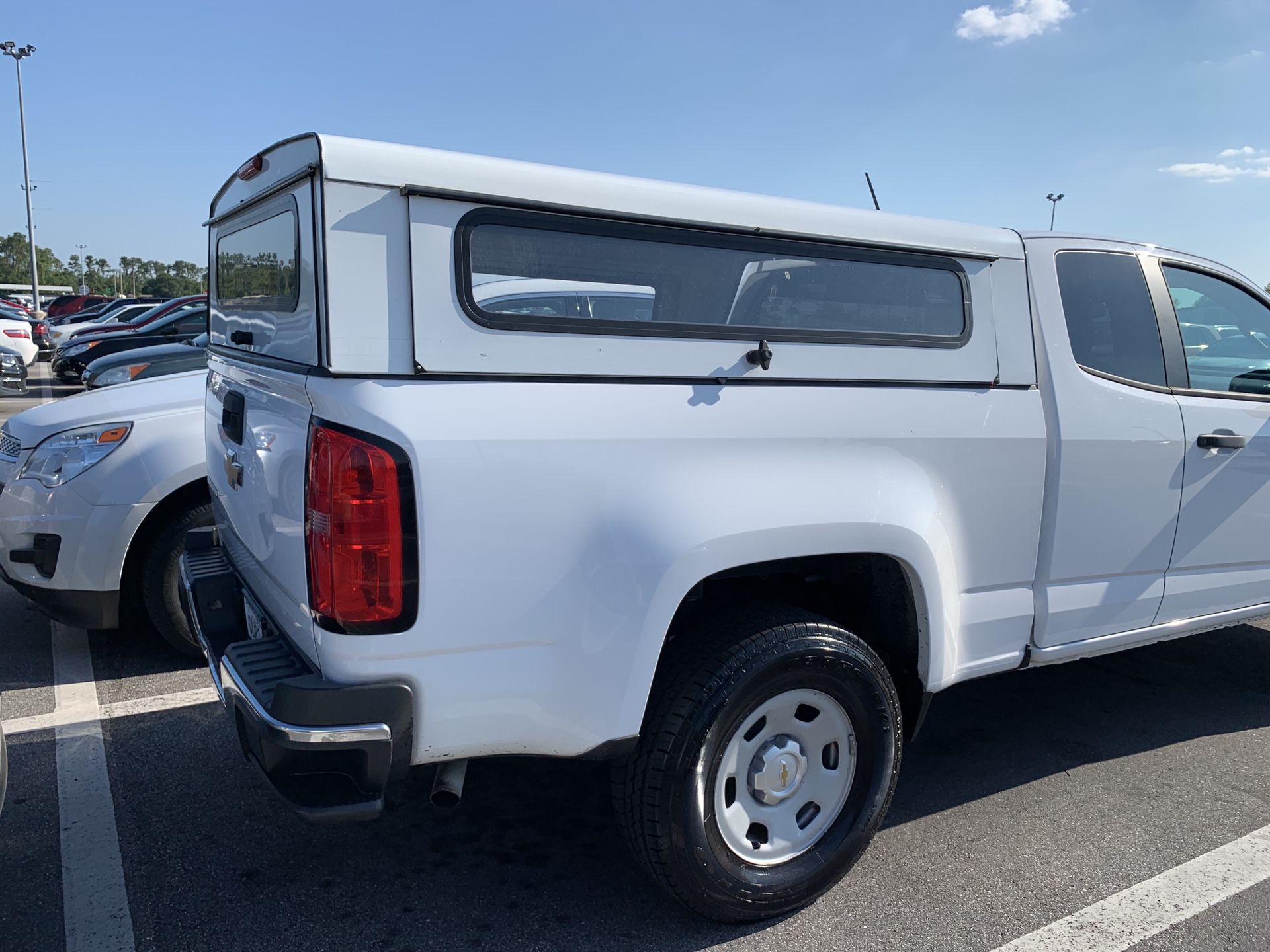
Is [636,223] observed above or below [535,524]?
above

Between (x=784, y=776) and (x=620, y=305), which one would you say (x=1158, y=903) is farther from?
(x=620, y=305)

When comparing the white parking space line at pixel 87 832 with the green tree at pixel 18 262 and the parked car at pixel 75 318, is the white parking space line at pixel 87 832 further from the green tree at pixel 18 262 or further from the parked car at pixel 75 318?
the green tree at pixel 18 262

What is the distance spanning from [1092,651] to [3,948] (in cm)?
340

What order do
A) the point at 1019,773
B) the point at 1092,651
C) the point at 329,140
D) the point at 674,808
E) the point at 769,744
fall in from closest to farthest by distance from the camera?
the point at 329,140 < the point at 674,808 < the point at 769,744 < the point at 1092,651 < the point at 1019,773

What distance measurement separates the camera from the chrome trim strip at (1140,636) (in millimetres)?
3176

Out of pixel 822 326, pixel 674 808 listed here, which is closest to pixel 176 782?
pixel 674 808

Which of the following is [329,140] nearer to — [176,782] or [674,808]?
[674,808]

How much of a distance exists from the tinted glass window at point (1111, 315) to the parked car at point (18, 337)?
711 inches

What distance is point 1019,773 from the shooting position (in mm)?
3549

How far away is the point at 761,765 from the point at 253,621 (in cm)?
152

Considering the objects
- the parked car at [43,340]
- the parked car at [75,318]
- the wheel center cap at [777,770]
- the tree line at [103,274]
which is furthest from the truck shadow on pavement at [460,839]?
the tree line at [103,274]

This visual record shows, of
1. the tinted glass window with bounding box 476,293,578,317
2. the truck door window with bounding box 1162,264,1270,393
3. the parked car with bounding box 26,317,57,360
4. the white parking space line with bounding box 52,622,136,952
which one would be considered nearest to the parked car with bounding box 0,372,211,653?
the white parking space line with bounding box 52,622,136,952

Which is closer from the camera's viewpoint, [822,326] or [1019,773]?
[822,326]

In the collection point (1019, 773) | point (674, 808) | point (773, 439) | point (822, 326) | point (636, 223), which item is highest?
point (636, 223)
